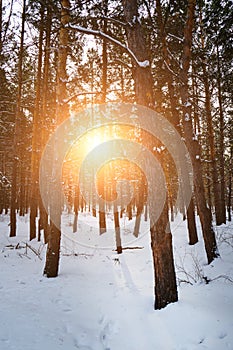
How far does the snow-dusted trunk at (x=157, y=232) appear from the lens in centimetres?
410

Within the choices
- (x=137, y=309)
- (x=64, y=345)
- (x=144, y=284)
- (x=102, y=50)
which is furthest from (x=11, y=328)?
(x=102, y=50)

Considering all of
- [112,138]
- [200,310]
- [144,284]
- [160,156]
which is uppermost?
[112,138]

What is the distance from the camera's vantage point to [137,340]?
136 inches

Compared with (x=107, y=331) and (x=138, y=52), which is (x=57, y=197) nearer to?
(x=107, y=331)

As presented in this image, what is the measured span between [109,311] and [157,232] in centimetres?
177

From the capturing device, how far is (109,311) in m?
4.47

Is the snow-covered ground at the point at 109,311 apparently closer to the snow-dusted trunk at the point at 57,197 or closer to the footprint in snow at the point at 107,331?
the footprint in snow at the point at 107,331

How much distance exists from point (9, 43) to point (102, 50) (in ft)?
15.1

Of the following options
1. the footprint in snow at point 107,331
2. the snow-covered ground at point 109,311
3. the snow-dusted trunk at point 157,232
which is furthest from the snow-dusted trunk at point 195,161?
the footprint in snow at point 107,331

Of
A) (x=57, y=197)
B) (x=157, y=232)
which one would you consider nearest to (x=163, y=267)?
(x=157, y=232)

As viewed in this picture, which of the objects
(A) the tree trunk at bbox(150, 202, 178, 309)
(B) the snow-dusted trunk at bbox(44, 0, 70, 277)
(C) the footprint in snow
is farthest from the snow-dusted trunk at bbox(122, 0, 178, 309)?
(B) the snow-dusted trunk at bbox(44, 0, 70, 277)

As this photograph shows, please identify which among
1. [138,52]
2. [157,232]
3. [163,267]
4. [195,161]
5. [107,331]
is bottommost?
[107,331]

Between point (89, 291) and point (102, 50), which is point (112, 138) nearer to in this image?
point (102, 50)

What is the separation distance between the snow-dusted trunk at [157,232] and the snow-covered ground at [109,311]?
0.78ft
